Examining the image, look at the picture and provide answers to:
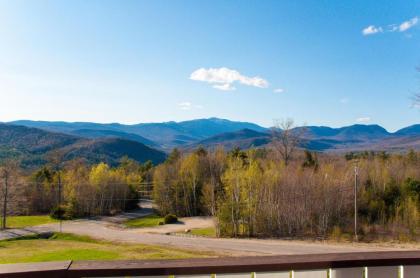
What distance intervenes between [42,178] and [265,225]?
3354 cm

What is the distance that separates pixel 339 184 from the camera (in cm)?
3244

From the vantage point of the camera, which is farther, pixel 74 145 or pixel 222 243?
pixel 74 145

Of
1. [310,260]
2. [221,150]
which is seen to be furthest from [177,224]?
[310,260]

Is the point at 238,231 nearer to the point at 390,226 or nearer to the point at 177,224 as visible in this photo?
the point at 177,224

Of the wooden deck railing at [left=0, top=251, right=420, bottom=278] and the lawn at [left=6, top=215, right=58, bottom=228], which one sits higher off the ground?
the wooden deck railing at [left=0, top=251, right=420, bottom=278]

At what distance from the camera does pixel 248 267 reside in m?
1.74

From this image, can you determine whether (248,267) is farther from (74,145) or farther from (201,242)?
(74,145)

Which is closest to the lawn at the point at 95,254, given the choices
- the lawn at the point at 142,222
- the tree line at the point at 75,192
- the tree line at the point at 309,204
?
the tree line at the point at 309,204


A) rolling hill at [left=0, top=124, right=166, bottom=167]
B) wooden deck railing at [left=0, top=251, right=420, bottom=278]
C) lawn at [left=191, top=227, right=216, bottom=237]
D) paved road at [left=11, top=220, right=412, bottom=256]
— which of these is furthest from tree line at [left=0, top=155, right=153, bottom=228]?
rolling hill at [left=0, top=124, right=166, bottom=167]

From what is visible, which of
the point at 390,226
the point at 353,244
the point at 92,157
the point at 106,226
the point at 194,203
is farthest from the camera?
the point at 92,157

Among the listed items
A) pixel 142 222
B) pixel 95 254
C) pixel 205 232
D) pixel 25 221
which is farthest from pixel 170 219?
pixel 95 254

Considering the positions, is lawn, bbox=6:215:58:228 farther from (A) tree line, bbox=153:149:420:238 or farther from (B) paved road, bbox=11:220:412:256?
(A) tree line, bbox=153:149:420:238

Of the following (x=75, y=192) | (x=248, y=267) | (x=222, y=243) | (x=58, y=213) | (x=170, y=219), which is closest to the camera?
(x=248, y=267)

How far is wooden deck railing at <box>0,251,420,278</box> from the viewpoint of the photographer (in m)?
1.68
